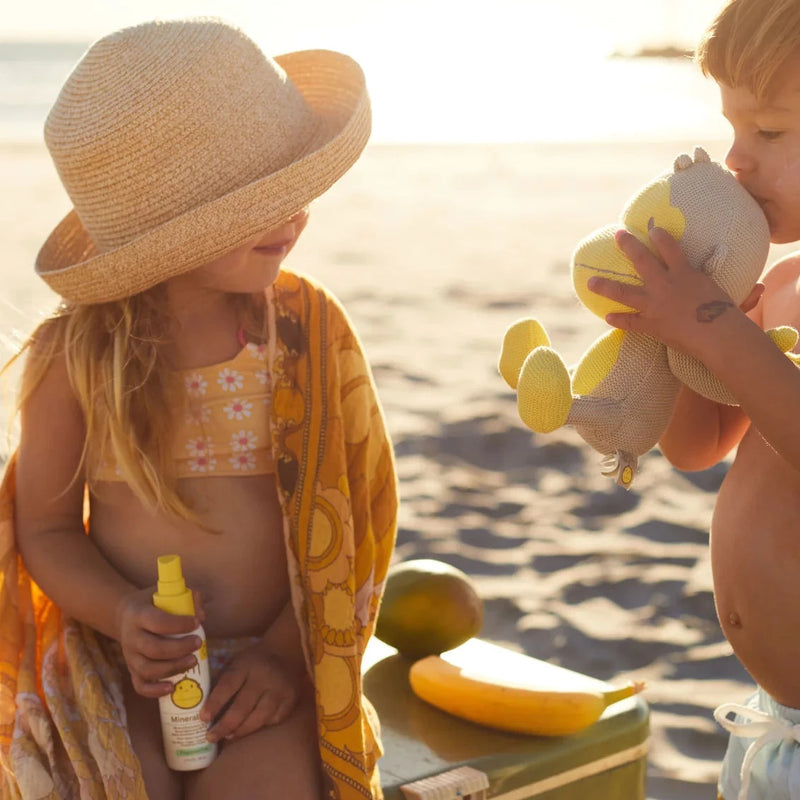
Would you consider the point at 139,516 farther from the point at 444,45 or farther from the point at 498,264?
the point at 444,45

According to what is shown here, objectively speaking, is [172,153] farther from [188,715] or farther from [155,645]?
[188,715]

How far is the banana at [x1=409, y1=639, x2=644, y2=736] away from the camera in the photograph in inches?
98.5

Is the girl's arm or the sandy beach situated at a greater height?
the girl's arm

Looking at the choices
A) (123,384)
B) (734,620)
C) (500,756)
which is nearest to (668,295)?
(734,620)

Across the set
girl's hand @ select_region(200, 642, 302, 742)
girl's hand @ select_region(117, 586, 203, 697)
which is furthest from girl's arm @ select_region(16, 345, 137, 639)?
girl's hand @ select_region(200, 642, 302, 742)

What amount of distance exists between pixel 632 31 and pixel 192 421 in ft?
127

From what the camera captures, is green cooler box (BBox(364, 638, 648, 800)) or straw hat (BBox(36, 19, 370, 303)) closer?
straw hat (BBox(36, 19, 370, 303))

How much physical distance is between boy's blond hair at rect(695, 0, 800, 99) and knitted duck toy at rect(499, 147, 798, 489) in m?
0.13

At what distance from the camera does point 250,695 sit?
215 cm

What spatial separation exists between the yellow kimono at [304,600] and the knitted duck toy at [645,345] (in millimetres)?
568

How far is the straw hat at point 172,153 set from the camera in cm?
206

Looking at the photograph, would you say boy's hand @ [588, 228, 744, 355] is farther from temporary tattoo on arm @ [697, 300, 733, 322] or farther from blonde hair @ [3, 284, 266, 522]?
blonde hair @ [3, 284, 266, 522]

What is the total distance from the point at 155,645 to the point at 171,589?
10 centimetres

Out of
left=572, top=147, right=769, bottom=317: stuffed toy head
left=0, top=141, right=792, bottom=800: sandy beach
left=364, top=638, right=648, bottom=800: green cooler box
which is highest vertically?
left=572, top=147, right=769, bottom=317: stuffed toy head
